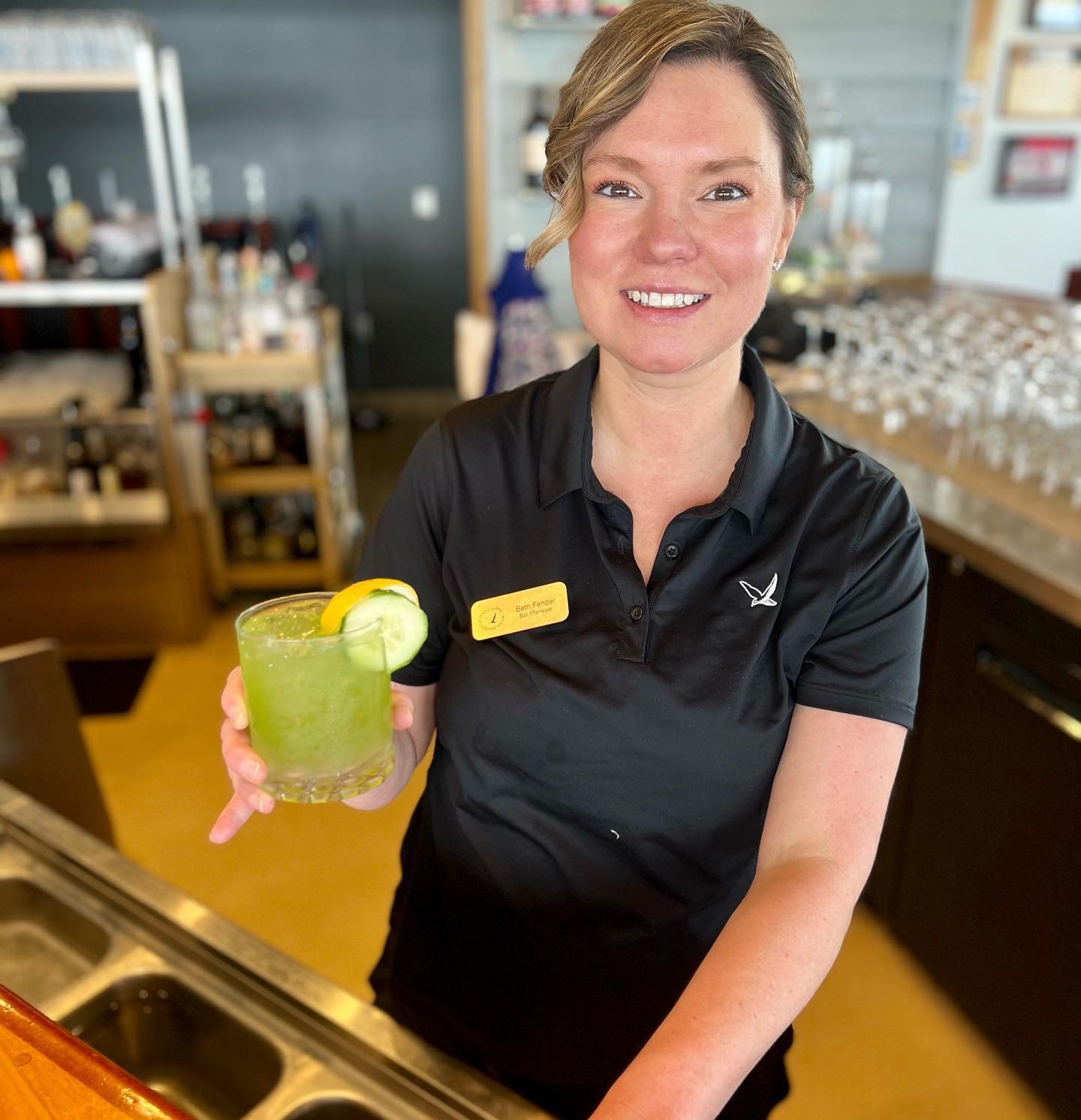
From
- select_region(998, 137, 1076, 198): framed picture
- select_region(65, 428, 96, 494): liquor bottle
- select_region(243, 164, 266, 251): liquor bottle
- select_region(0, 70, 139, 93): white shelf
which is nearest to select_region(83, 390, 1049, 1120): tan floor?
select_region(65, 428, 96, 494): liquor bottle

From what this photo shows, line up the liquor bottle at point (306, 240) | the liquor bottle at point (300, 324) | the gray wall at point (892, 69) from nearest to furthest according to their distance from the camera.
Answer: the liquor bottle at point (300, 324) → the gray wall at point (892, 69) → the liquor bottle at point (306, 240)

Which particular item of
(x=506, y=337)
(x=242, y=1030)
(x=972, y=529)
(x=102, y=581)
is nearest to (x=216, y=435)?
(x=102, y=581)

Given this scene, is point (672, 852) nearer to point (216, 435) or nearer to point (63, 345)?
point (216, 435)

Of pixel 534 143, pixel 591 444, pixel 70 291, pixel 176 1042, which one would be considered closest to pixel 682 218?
pixel 591 444

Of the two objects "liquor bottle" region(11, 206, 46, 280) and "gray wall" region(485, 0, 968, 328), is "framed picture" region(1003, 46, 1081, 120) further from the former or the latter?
"liquor bottle" region(11, 206, 46, 280)

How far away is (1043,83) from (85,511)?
6.21 metres

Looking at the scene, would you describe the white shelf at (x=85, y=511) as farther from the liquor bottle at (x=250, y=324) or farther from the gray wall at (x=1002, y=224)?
the gray wall at (x=1002, y=224)

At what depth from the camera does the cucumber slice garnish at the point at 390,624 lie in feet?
3.01

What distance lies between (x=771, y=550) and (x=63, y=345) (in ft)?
16.4

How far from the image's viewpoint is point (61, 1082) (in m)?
0.77

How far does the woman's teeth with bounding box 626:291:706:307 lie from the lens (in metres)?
1.00

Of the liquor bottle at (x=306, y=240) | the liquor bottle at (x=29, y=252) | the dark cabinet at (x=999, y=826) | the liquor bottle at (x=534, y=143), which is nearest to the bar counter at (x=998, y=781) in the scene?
the dark cabinet at (x=999, y=826)

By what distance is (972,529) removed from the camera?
2020mm

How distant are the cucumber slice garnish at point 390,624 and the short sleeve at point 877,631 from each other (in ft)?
1.28
